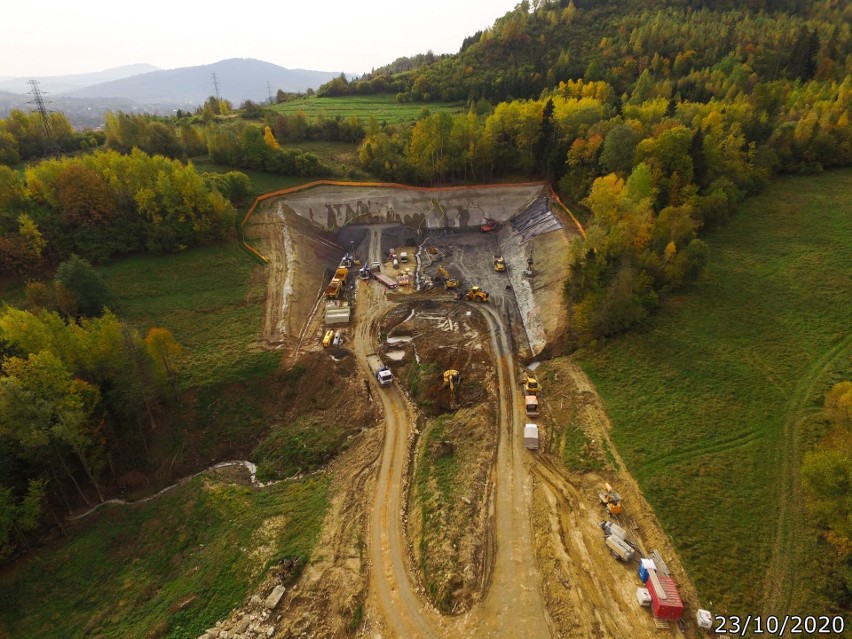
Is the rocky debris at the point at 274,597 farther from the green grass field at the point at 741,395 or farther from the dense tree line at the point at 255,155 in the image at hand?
the dense tree line at the point at 255,155

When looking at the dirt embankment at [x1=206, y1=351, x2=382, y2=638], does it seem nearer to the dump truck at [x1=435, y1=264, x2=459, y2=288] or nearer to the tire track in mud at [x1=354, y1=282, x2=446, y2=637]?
the tire track in mud at [x1=354, y1=282, x2=446, y2=637]

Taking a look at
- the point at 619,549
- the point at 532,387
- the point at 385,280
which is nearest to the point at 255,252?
the point at 385,280

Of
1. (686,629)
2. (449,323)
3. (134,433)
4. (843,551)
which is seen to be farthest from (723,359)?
(134,433)

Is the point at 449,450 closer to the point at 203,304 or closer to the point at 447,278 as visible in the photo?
the point at 447,278

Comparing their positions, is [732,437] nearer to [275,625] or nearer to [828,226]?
[275,625]

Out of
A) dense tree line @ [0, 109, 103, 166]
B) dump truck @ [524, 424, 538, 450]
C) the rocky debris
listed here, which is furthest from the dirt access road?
dense tree line @ [0, 109, 103, 166]

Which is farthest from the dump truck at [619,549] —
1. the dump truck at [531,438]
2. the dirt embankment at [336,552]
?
the dirt embankment at [336,552]
